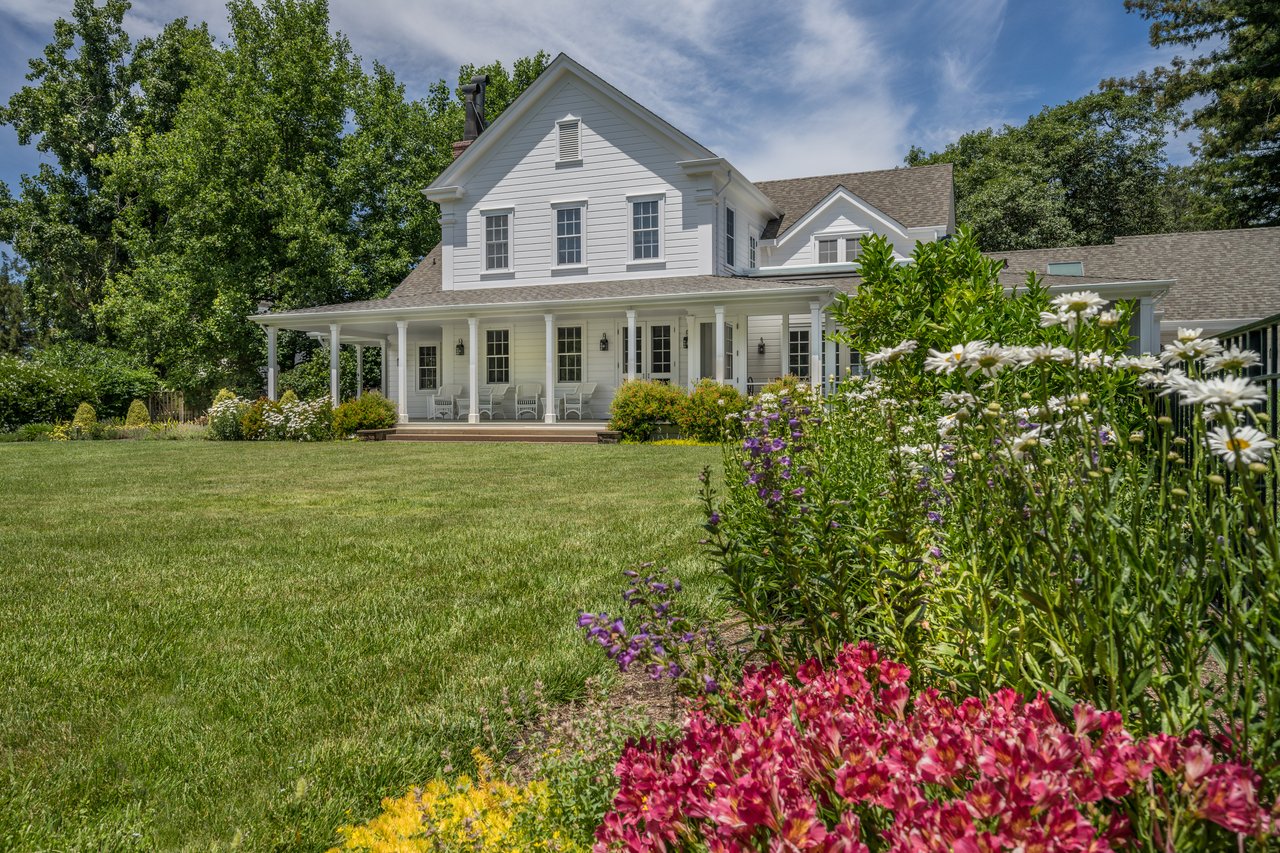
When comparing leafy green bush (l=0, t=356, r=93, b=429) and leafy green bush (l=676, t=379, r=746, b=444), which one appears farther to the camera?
leafy green bush (l=0, t=356, r=93, b=429)

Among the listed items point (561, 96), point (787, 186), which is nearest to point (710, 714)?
point (561, 96)

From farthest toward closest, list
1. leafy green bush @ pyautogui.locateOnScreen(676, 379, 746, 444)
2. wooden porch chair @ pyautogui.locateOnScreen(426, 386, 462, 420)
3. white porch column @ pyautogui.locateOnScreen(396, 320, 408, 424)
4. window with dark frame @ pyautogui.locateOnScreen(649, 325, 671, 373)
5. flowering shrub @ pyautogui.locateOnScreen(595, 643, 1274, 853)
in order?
wooden porch chair @ pyautogui.locateOnScreen(426, 386, 462, 420), window with dark frame @ pyautogui.locateOnScreen(649, 325, 671, 373), white porch column @ pyautogui.locateOnScreen(396, 320, 408, 424), leafy green bush @ pyautogui.locateOnScreen(676, 379, 746, 444), flowering shrub @ pyautogui.locateOnScreen(595, 643, 1274, 853)

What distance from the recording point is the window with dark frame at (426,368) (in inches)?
854

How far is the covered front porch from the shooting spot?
18.1 metres

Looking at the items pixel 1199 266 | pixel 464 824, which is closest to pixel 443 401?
pixel 464 824

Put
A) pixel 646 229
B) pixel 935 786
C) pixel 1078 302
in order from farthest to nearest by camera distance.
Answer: pixel 646 229 < pixel 1078 302 < pixel 935 786

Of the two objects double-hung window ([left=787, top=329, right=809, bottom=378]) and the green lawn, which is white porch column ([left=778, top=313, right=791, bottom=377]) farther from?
the green lawn

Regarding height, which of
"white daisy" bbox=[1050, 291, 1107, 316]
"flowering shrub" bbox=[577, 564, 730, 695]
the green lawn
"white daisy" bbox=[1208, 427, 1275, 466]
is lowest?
the green lawn

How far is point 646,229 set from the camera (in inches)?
749

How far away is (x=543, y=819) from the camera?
78.2 inches

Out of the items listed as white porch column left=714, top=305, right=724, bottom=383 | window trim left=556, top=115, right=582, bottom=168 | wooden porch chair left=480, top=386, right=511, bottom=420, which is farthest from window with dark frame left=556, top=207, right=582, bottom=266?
white porch column left=714, top=305, right=724, bottom=383

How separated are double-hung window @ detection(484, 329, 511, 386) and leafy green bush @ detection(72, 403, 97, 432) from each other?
10.4m

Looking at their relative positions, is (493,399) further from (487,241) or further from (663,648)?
(663,648)

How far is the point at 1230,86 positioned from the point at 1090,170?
8.68 m
